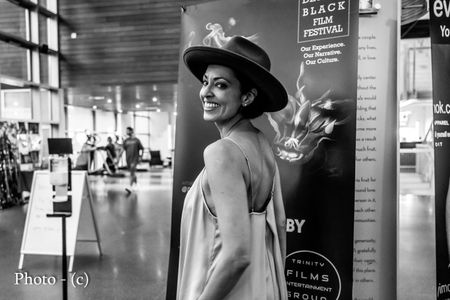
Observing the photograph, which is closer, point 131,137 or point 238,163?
point 238,163

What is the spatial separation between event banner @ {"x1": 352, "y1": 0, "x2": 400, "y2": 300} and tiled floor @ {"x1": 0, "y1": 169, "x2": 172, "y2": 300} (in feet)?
6.21

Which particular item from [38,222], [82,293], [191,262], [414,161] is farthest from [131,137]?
[414,161]

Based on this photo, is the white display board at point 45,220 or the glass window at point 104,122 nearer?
the white display board at point 45,220

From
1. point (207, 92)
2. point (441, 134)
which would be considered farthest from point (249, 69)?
point (441, 134)

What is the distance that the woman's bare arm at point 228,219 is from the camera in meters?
0.92

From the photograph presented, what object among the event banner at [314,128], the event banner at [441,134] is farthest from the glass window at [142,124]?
the event banner at [441,134]

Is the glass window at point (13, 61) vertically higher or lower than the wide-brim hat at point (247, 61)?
higher

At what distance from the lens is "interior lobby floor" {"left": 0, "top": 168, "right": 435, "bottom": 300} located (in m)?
3.18

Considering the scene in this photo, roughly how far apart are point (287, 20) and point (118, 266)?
9.98 ft

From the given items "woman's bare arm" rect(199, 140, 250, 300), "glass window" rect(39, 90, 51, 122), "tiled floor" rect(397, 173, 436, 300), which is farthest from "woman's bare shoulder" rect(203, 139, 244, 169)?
"glass window" rect(39, 90, 51, 122)

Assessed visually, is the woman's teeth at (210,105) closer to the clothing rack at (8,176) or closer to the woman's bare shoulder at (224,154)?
the woman's bare shoulder at (224,154)

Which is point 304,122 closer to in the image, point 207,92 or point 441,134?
point 441,134

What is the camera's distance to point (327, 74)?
5.90 feet

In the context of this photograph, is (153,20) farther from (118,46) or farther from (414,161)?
(414,161)
